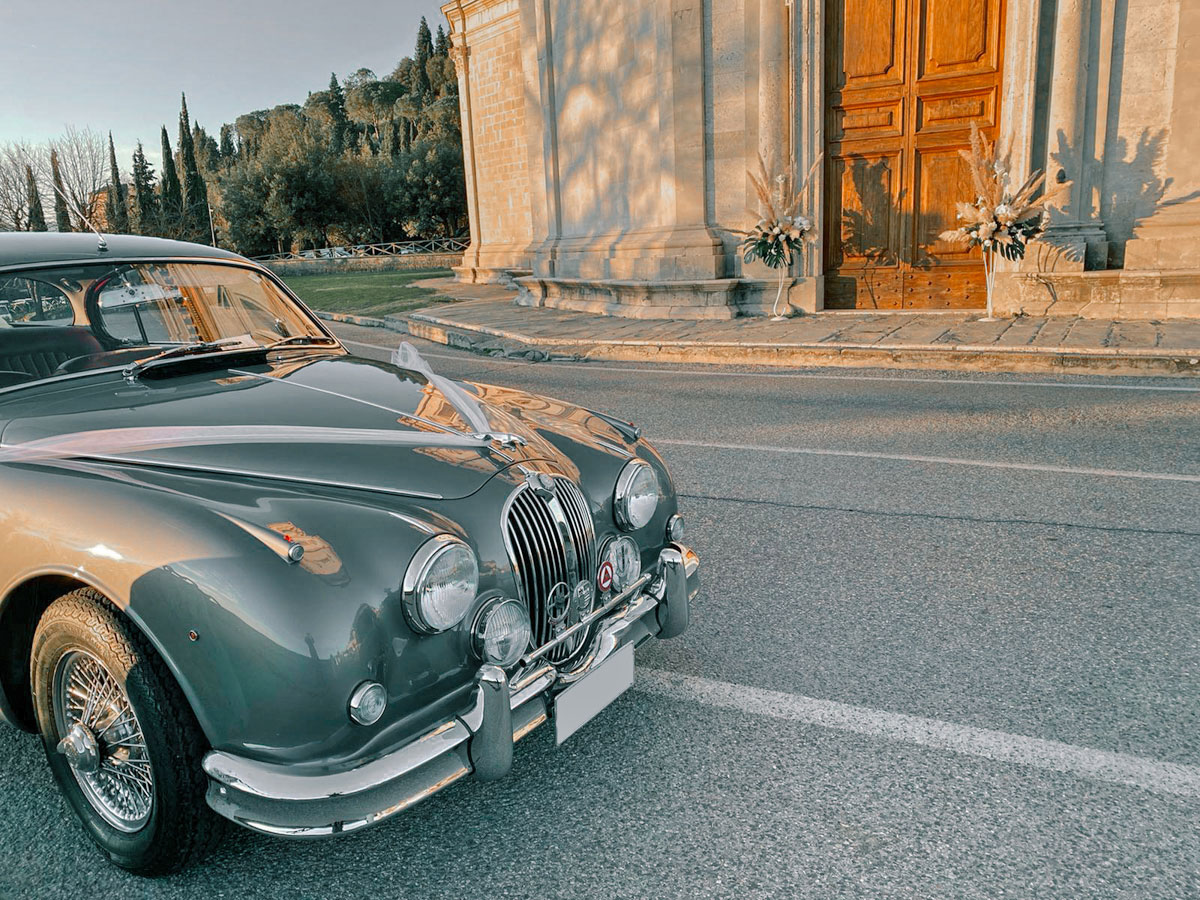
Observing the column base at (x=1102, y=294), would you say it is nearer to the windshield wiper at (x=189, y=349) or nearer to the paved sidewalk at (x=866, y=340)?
the paved sidewalk at (x=866, y=340)

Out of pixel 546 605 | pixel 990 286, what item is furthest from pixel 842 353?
pixel 546 605

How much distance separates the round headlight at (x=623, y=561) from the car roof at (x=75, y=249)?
2289 mm

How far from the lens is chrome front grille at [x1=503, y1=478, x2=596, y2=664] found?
98.6 inches

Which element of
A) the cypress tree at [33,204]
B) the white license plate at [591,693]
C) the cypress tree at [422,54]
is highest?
the cypress tree at [422,54]

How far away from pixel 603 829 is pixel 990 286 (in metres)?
11.3

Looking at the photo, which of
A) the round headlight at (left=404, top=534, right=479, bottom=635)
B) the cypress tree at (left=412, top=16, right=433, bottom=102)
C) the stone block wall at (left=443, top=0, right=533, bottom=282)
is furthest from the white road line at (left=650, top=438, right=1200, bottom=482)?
the cypress tree at (left=412, top=16, right=433, bottom=102)

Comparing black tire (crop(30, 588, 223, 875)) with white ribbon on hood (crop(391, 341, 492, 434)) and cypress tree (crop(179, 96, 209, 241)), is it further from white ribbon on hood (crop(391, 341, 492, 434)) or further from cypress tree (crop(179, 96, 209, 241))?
cypress tree (crop(179, 96, 209, 241))

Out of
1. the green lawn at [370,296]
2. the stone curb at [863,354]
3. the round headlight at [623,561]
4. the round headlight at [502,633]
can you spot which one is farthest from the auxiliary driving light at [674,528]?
the green lawn at [370,296]

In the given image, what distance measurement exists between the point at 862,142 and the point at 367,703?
44.2ft

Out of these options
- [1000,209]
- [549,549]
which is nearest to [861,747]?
[549,549]

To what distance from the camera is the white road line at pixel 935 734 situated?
101 inches

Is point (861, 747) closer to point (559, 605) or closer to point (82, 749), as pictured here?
point (559, 605)

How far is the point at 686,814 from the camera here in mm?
2484

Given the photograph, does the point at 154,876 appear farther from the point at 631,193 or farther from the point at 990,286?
the point at 631,193
